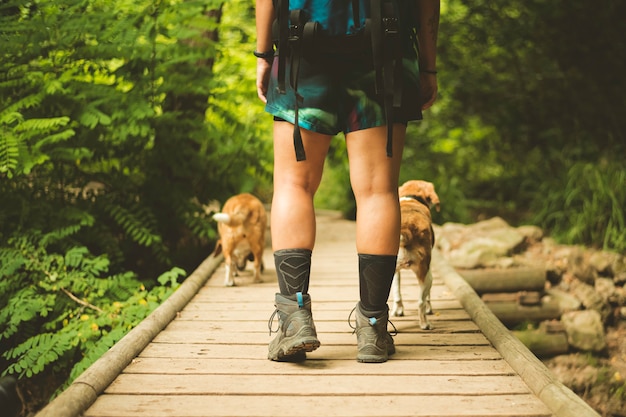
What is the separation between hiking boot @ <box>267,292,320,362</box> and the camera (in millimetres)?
2793

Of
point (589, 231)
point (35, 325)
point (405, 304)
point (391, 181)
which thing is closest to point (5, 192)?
point (35, 325)

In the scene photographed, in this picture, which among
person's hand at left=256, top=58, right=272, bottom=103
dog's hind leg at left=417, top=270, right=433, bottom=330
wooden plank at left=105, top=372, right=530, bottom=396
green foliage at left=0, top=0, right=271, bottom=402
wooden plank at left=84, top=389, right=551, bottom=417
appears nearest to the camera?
wooden plank at left=84, top=389, right=551, bottom=417

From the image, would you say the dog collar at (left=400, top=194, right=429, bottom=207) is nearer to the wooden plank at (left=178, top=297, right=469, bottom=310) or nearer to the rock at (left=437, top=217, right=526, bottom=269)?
the wooden plank at (left=178, top=297, right=469, bottom=310)

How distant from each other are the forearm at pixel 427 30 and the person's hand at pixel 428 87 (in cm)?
4

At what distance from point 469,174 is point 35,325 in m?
7.24

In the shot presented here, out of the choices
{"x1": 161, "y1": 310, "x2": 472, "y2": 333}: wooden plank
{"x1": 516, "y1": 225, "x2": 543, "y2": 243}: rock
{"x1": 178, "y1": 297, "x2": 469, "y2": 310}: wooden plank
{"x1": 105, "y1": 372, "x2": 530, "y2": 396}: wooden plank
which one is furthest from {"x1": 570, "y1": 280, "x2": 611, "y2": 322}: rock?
{"x1": 105, "y1": 372, "x2": 530, "y2": 396}: wooden plank

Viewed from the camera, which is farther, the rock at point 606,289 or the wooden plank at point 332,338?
the rock at point 606,289

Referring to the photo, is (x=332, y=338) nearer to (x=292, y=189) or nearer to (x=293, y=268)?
(x=293, y=268)

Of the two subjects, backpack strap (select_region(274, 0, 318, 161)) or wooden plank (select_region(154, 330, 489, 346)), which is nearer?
backpack strap (select_region(274, 0, 318, 161))

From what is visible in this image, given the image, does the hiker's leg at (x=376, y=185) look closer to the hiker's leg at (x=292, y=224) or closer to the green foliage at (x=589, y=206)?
the hiker's leg at (x=292, y=224)

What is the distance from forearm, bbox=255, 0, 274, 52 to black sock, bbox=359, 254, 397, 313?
1.05 meters

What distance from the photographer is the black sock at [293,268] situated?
113 inches

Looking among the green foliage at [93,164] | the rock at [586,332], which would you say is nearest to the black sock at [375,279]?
the green foliage at [93,164]

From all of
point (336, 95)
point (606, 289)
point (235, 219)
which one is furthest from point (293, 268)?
point (606, 289)
